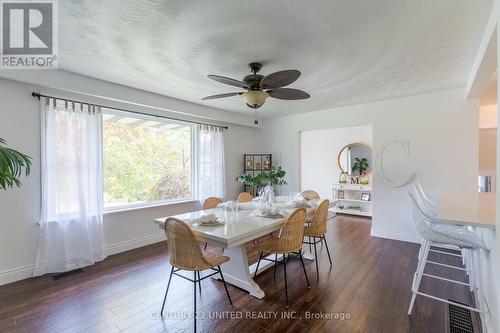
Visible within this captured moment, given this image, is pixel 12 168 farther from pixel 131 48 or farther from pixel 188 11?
pixel 188 11

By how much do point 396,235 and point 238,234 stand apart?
3.47 metres

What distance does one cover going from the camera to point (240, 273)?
2.54m

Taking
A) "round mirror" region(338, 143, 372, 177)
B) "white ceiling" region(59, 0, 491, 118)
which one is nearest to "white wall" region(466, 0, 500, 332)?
"white ceiling" region(59, 0, 491, 118)

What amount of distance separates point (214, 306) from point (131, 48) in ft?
8.59

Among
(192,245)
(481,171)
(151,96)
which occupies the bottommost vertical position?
(192,245)

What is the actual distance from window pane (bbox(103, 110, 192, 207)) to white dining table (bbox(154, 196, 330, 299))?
164 centimetres

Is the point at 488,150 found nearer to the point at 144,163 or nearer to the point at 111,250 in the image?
the point at 144,163

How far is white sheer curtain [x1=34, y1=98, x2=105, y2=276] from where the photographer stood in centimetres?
290

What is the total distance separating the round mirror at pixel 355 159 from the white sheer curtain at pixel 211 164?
340cm

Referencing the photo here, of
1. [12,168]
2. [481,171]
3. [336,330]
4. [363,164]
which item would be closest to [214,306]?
[336,330]

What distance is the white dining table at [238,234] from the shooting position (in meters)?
2.02

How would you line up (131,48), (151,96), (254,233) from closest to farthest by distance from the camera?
(254,233), (131,48), (151,96)

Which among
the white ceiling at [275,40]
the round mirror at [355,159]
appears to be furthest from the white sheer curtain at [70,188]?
the round mirror at [355,159]

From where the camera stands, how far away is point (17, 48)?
7.62 ft
